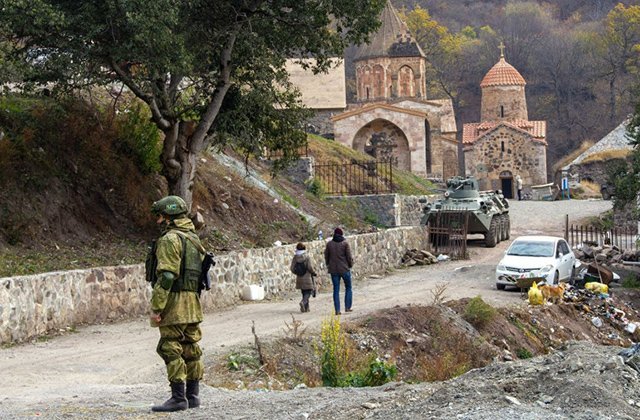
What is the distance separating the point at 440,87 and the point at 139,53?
89.8 meters

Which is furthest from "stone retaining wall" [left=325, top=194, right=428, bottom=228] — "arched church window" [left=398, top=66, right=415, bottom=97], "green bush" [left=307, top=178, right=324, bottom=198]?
"arched church window" [left=398, top=66, right=415, bottom=97]

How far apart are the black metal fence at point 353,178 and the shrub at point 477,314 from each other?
1888 centimetres

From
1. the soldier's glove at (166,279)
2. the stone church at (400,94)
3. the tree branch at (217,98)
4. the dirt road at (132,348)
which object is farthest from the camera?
the stone church at (400,94)

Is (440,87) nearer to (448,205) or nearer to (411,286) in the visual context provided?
(448,205)

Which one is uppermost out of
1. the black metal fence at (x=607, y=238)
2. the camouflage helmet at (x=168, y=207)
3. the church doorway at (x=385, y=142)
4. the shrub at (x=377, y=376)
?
the church doorway at (x=385, y=142)

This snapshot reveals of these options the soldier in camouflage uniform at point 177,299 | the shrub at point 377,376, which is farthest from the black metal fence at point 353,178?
the soldier in camouflage uniform at point 177,299

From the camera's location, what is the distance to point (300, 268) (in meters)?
19.9

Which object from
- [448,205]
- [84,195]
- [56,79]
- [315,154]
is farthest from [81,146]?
[315,154]

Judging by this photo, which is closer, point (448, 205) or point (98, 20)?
point (98, 20)

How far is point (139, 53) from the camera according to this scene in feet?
64.6

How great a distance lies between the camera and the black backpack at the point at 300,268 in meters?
19.9

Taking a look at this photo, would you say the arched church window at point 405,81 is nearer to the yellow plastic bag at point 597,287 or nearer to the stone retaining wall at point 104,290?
the yellow plastic bag at point 597,287

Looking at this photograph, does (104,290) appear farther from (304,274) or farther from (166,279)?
(166,279)

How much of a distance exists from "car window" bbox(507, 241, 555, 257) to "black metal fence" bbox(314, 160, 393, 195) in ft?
42.9
